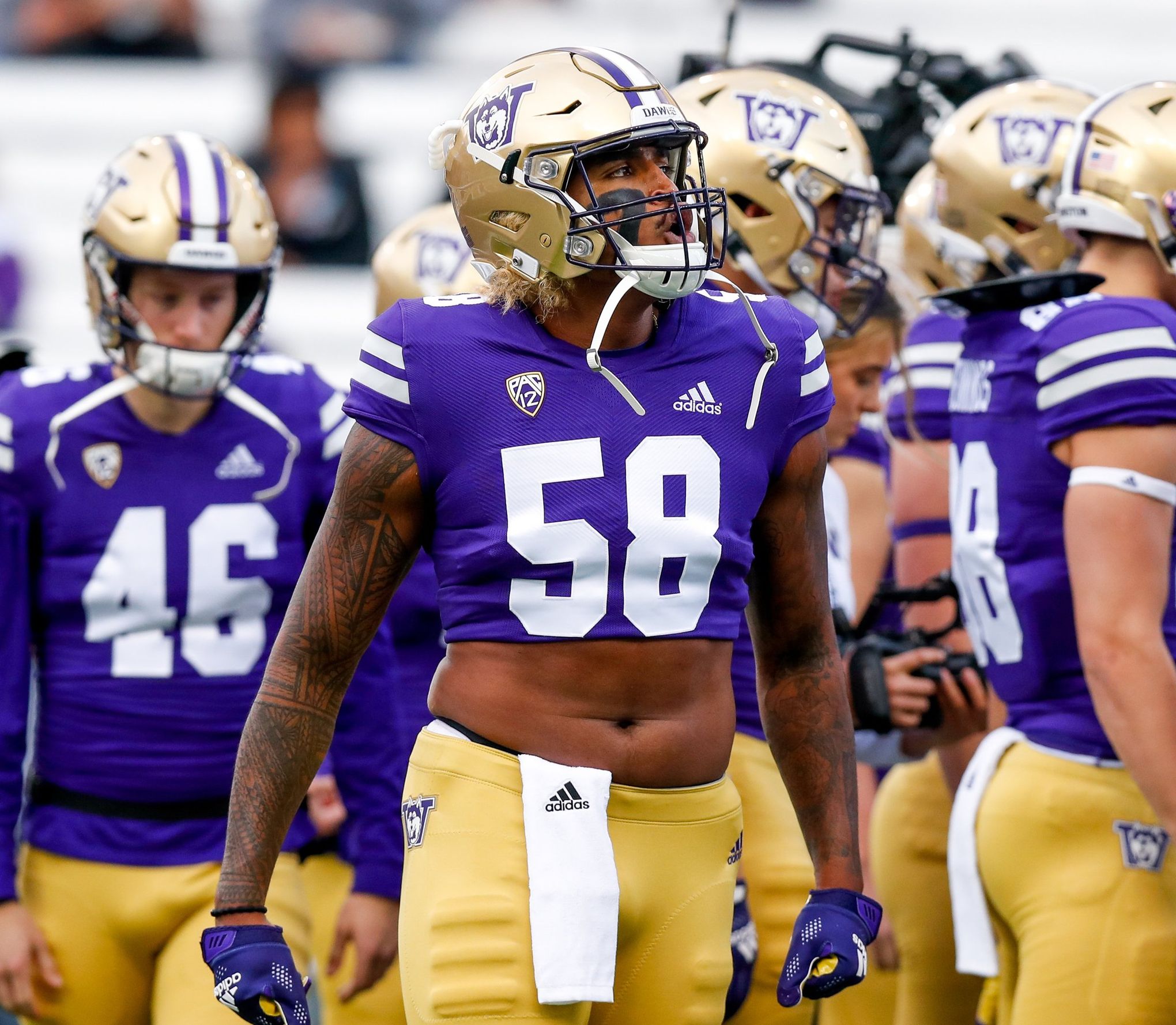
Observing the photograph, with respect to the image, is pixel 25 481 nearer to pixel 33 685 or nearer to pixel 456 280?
pixel 33 685

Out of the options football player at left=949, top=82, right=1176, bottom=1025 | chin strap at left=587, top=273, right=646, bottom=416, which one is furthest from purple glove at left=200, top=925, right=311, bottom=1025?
football player at left=949, top=82, right=1176, bottom=1025

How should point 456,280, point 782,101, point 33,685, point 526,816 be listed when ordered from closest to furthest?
point 526,816 < point 33,685 < point 782,101 < point 456,280

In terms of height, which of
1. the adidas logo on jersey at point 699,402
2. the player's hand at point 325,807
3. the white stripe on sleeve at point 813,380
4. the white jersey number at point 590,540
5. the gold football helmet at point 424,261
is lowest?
the player's hand at point 325,807

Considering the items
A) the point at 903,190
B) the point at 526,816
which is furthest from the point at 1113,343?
the point at 903,190

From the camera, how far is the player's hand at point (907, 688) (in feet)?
12.3

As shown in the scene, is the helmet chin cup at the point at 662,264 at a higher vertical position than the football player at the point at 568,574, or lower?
higher

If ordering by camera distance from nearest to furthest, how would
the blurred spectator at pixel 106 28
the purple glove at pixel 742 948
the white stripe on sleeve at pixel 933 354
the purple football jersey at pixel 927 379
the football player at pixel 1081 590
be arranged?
the football player at pixel 1081 590 → the purple glove at pixel 742 948 → the purple football jersey at pixel 927 379 → the white stripe on sleeve at pixel 933 354 → the blurred spectator at pixel 106 28

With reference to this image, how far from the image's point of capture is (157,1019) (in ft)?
11.3

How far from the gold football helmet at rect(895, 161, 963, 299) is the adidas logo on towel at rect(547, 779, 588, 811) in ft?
8.73

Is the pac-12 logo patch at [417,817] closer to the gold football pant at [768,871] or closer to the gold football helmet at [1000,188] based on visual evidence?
the gold football pant at [768,871]

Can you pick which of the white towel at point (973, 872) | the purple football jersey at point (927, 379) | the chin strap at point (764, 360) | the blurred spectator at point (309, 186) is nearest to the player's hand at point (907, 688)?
the white towel at point (973, 872)

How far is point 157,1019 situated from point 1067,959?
161 centimetres

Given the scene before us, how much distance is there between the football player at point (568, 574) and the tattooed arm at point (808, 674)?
0.04 m

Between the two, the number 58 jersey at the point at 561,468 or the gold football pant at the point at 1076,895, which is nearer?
the number 58 jersey at the point at 561,468
